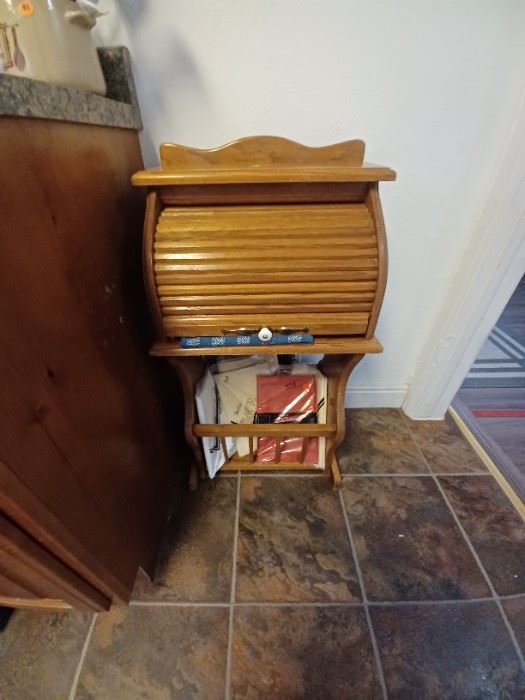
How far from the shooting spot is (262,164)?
1.74 feet

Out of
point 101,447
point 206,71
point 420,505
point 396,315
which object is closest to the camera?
point 101,447

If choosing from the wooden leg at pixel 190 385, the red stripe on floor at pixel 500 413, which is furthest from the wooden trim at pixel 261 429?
the red stripe on floor at pixel 500 413

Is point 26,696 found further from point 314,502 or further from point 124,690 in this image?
point 314,502

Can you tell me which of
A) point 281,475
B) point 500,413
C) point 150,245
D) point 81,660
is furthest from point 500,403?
point 81,660

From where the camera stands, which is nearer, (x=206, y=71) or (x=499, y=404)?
(x=206, y=71)

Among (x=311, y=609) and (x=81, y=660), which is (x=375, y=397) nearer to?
(x=311, y=609)

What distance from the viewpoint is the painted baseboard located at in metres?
1.15

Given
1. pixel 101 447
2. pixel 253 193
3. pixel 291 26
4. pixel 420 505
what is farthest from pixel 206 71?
pixel 420 505

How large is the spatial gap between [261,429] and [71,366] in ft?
1.57

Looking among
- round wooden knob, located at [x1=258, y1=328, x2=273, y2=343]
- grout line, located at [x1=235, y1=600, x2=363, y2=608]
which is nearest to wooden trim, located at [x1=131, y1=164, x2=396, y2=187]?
round wooden knob, located at [x1=258, y1=328, x2=273, y2=343]

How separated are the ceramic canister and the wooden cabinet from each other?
8 centimetres

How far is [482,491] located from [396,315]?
2.05 feet

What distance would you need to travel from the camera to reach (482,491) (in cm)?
91

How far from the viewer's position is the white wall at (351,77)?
0.58 metres
